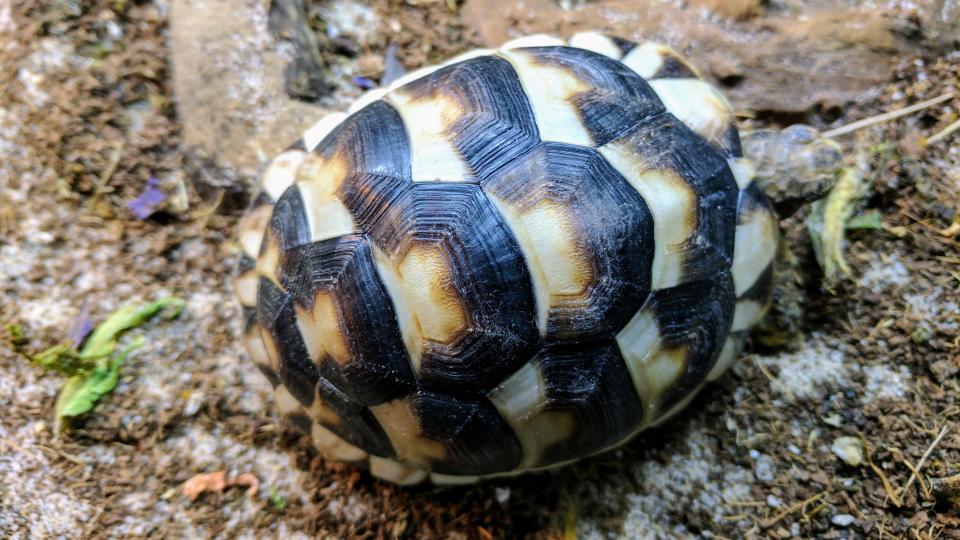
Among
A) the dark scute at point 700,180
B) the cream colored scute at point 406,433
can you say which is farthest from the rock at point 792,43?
the cream colored scute at point 406,433

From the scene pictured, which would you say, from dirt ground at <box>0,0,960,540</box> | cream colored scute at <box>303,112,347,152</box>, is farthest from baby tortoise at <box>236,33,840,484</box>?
dirt ground at <box>0,0,960,540</box>

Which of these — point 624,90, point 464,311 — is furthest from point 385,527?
point 624,90

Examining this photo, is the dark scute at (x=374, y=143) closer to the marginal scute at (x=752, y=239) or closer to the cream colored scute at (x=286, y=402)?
the cream colored scute at (x=286, y=402)

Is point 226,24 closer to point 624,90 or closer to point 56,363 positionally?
point 56,363

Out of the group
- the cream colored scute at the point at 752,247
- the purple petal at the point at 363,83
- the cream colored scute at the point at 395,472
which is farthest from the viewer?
the purple petal at the point at 363,83

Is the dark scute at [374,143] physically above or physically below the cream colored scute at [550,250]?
above

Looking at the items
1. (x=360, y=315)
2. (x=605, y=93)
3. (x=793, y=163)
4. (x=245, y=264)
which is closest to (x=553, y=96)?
(x=605, y=93)

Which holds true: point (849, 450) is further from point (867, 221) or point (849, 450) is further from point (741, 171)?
point (741, 171)
